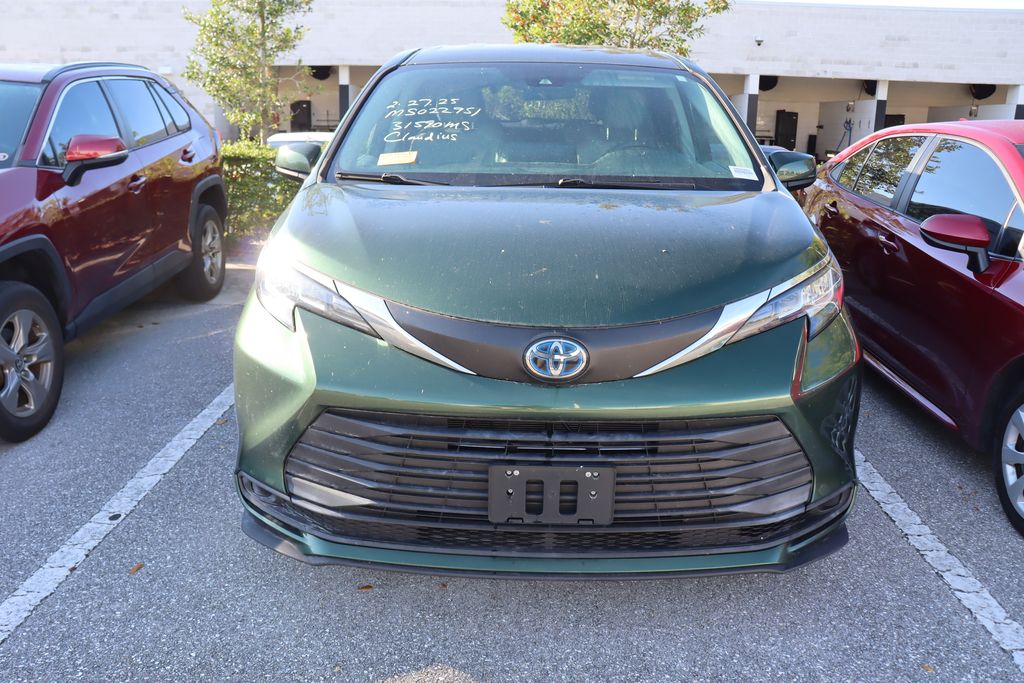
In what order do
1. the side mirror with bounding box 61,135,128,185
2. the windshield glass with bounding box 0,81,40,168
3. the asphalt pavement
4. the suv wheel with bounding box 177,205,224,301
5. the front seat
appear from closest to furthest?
the asphalt pavement
the front seat
the windshield glass with bounding box 0,81,40,168
the side mirror with bounding box 61,135,128,185
the suv wheel with bounding box 177,205,224,301

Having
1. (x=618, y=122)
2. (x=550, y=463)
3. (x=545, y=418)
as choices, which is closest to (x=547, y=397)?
(x=545, y=418)

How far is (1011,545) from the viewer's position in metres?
3.23

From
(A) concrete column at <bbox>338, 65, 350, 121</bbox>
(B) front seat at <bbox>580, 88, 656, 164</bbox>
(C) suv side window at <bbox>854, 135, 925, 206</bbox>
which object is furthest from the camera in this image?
(A) concrete column at <bbox>338, 65, 350, 121</bbox>

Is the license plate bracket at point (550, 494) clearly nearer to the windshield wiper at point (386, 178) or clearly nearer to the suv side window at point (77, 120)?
the windshield wiper at point (386, 178)

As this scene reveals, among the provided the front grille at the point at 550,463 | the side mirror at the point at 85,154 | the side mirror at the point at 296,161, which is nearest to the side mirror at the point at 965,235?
the front grille at the point at 550,463

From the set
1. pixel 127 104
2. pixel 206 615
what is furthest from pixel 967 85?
pixel 206 615

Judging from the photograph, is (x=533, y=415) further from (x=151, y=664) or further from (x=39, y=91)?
(x=39, y=91)

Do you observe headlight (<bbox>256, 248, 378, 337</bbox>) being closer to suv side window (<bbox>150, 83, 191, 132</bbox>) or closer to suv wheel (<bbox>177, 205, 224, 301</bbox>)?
suv wheel (<bbox>177, 205, 224, 301</bbox>)

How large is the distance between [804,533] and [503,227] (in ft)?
4.09

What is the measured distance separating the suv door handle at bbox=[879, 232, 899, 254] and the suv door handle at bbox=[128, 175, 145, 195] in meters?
4.15

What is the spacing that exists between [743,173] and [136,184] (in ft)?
11.8

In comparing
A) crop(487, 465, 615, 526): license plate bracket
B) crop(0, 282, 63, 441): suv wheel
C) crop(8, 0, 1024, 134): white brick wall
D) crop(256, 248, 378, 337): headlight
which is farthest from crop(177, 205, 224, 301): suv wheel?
crop(8, 0, 1024, 134): white brick wall

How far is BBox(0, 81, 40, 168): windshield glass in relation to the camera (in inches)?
168

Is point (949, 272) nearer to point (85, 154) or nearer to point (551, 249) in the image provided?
point (551, 249)
